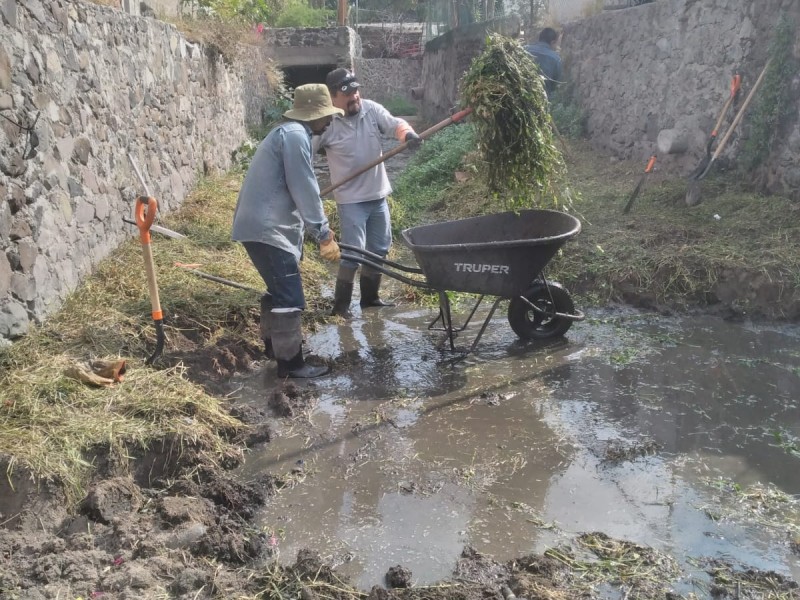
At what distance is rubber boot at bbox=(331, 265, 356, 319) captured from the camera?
19.3ft

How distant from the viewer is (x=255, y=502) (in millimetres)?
3381

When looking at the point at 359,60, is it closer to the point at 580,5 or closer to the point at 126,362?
the point at 580,5

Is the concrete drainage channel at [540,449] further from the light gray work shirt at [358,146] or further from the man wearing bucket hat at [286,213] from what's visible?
the light gray work shirt at [358,146]

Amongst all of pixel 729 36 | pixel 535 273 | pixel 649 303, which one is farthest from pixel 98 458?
pixel 729 36

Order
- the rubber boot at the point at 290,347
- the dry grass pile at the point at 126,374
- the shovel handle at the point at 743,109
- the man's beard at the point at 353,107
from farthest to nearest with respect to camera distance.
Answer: the shovel handle at the point at 743,109, the man's beard at the point at 353,107, the rubber boot at the point at 290,347, the dry grass pile at the point at 126,374

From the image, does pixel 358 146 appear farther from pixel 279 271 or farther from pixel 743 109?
pixel 743 109

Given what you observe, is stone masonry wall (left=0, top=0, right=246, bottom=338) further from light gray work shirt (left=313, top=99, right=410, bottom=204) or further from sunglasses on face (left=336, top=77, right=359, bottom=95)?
sunglasses on face (left=336, top=77, right=359, bottom=95)

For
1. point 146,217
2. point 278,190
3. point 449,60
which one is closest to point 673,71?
point 278,190

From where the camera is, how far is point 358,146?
18.7 ft

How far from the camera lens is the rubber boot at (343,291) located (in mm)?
5891

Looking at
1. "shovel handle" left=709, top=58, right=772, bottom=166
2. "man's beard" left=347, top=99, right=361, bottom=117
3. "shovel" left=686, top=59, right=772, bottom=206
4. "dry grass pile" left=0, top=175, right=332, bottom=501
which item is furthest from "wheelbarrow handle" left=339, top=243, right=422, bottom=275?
"shovel handle" left=709, top=58, right=772, bottom=166

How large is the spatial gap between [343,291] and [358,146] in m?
1.25

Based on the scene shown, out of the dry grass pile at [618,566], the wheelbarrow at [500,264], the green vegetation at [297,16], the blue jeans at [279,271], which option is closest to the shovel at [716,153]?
the wheelbarrow at [500,264]

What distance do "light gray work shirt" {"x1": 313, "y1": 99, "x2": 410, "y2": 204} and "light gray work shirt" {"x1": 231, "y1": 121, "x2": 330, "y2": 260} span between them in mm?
1120
